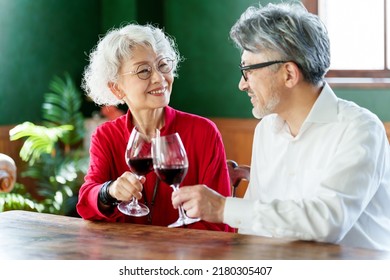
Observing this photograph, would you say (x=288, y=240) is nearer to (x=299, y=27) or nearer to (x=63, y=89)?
(x=299, y=27)

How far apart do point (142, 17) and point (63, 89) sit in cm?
94

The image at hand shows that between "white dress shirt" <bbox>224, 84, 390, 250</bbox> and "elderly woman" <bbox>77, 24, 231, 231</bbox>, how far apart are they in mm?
189

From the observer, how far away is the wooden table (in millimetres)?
1833

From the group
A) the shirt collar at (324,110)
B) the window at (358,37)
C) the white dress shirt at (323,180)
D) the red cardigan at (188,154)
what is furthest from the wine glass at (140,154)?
the window at (358,37)

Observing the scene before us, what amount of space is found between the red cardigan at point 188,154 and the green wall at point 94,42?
10.4 feet

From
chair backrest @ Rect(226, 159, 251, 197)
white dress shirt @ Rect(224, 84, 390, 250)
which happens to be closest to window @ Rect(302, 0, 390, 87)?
chair backrest @ Rect(226, 159, 251, 197)

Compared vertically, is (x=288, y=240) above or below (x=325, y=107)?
below

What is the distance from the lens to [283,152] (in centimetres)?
247

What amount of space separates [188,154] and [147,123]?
217 mm

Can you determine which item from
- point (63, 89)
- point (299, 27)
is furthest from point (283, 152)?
point (63, 89)

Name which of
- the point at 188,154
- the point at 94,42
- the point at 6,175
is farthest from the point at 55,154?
the point at 188,154

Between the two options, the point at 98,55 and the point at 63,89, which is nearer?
the point at 98,55

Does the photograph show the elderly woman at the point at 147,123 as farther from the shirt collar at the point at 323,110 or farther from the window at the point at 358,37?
the window at the point at 358,37

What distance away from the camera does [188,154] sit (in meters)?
2.69
